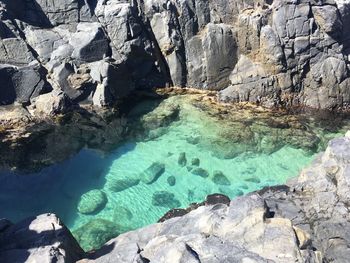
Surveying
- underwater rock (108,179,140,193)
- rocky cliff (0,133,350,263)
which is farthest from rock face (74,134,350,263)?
underwater rock (108,179,140,193)

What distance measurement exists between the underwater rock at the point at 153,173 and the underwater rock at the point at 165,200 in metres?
0.95

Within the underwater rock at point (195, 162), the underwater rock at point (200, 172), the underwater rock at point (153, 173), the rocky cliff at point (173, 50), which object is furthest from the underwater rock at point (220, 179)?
the rocky cliff at point (173, 50)

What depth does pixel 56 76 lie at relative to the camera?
2470 centimetres

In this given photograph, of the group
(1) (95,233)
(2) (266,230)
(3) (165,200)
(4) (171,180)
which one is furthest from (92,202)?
(2) (266,230)

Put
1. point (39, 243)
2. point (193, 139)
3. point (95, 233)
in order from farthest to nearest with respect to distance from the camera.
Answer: point (193, 139)
point (95, 233)
point (39, 243)

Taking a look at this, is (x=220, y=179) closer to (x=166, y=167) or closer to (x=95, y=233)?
(x=166, y=167)

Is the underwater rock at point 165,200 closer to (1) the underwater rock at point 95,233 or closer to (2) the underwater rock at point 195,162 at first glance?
(1) the underwater rock at point 95,233

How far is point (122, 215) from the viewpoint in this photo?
690 inches

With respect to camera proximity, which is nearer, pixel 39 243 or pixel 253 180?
pixel 39 243

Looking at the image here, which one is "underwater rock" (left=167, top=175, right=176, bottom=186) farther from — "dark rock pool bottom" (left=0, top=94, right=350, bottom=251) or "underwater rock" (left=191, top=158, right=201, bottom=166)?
"underwater rock" (left=191, top=158, right=201, bottom=166)

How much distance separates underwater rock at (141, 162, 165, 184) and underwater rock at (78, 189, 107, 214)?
7.01 ft

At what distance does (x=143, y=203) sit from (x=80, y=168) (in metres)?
4.12

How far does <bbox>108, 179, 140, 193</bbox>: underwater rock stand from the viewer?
18938 mm

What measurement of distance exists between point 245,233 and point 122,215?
8.12 m
